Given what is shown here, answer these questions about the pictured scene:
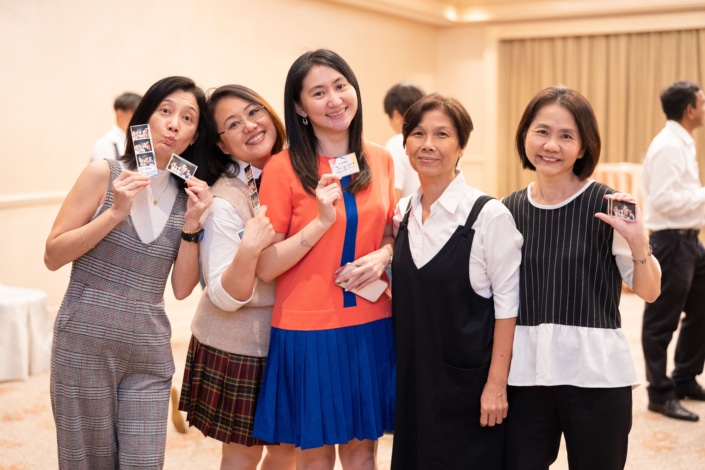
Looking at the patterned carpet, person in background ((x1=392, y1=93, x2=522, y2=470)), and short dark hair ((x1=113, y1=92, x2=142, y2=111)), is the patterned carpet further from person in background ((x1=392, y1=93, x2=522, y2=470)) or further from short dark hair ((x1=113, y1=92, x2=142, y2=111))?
short dark hair ((x1=113, y1=92, x2=142, y2=111))

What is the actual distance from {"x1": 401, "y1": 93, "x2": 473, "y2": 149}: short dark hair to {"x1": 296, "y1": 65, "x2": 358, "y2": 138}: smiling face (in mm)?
188

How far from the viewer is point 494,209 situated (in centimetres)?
206

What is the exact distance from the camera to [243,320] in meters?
2.28

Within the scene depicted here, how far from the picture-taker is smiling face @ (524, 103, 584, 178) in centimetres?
203

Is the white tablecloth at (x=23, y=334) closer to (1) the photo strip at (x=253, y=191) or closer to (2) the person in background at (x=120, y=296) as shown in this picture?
(2) the person in background at (x=120, y=296)

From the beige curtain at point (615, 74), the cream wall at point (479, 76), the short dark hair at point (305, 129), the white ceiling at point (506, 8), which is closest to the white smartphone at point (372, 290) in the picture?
the short dark hair at point (305, 129)

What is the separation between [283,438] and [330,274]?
0.49m

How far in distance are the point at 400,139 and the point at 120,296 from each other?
2.41 metres

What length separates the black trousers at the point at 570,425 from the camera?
200 cm

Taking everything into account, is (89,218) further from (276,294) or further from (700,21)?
(700,21)

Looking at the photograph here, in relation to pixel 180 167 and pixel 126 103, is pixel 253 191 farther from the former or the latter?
pixel 126 103

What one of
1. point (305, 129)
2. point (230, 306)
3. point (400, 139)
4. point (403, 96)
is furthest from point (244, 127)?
point (403, 96)

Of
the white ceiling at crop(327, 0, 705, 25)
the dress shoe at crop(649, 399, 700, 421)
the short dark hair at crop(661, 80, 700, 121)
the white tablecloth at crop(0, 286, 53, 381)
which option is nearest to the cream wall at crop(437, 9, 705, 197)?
the white ceiling at crop(327, 0, 705, 25)

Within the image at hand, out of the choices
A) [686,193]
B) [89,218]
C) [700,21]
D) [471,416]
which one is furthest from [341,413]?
[700,21]
